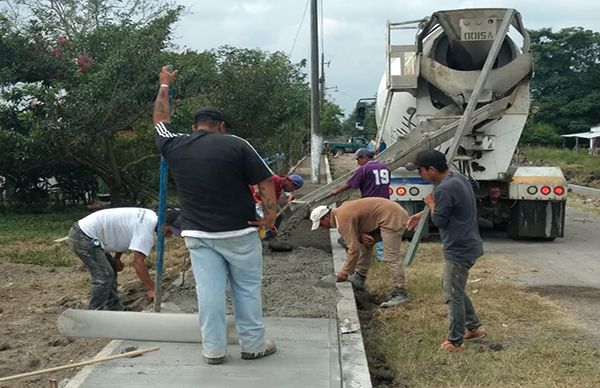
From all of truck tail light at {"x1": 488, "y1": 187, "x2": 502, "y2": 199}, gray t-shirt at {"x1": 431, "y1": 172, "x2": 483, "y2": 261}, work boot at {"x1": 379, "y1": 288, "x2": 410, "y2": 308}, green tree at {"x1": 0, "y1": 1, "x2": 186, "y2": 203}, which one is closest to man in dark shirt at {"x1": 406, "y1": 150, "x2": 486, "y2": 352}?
gray t-shirt at {"x1": 431, "y1": 172, "x2": 483, "y2": 261}

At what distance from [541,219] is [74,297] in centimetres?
754

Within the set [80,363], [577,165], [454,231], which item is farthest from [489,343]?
[577,165]

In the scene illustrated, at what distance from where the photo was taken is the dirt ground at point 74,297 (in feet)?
17.7

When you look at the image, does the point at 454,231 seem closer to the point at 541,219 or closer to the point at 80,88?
the point at 541,219

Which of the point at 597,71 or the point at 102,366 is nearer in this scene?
the point at 102,366

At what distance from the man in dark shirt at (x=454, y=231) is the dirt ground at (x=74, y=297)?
49.2 inches

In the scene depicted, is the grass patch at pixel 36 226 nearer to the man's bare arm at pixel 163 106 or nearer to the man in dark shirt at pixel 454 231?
the man's bare arm at pixel 163 106

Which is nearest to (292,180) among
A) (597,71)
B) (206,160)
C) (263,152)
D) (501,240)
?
(206,160)

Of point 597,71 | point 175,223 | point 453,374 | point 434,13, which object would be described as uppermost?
point 597,71

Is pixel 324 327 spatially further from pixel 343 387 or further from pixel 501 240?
pixel 501 240

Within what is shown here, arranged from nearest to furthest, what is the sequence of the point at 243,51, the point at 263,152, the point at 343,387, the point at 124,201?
the point at 343,387 < the point at 124,201 < the point at 243,51 < the point at 263,152

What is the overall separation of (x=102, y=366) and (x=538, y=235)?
334 inches

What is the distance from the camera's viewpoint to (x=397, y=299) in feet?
23.4

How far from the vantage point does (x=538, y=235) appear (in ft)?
37.5
